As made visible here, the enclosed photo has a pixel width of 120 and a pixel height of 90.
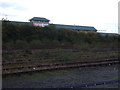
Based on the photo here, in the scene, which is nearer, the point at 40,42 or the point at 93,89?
the point at 93,89

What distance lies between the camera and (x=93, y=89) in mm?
7684

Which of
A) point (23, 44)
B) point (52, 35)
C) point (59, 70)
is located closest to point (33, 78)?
point (59, 70)

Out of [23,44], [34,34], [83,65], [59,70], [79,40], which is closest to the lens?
[59,70]

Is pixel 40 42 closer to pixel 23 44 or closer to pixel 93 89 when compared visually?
pixel 23 44

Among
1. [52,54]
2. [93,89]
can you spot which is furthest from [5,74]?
[52,54]

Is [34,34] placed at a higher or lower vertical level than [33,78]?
higher

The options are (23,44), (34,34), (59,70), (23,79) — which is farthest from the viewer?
(34,34)

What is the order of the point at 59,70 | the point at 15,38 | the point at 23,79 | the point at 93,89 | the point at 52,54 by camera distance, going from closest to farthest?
the point at 93,89 → the point at 23,79 → the point at 59,70 → the point at 52,54 → the point at 15,38

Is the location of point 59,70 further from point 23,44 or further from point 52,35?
point 52,35

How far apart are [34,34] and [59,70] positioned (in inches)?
598

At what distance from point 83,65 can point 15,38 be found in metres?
13.4

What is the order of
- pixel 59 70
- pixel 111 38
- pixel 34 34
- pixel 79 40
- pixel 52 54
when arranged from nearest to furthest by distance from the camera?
pixel 59 70 → pixel 52 54 → pixel 34 34 → pixel 79 40 → pixel 111 38

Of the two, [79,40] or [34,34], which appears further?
[79,40]

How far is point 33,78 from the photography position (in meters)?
10.1
